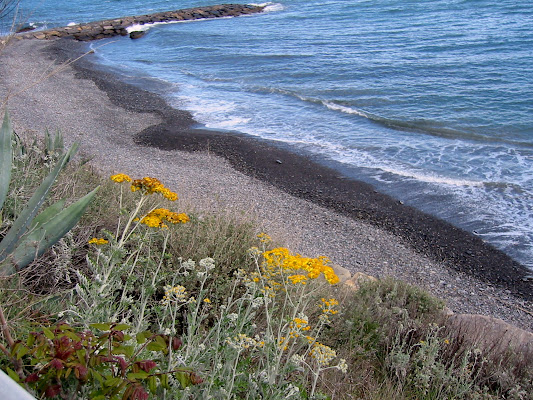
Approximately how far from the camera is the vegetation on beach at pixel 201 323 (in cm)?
168

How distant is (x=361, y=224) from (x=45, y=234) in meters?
7.35

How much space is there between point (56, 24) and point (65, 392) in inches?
1801

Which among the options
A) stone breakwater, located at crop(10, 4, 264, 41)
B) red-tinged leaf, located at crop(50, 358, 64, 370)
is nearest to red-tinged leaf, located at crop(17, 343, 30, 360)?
red-tinged leaf, located at crop(50, 358, 64, 370)

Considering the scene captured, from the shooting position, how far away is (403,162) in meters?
12.7

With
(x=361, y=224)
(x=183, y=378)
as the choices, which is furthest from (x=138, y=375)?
(x=361, y=224)

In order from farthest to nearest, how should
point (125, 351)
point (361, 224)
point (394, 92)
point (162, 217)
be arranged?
point (394, 92), point (361, 224), point (162, 217), point (125, 351)

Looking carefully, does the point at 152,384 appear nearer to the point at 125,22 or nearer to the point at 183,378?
the point at 183,378

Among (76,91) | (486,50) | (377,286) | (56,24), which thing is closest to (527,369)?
(377,286)

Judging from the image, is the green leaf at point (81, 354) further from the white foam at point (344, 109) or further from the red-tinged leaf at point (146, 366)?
the white foam at point (344, 109)

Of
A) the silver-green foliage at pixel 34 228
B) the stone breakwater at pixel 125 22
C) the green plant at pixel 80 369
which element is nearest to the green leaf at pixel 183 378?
the green plant at pixel 80 369

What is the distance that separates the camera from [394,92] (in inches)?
708

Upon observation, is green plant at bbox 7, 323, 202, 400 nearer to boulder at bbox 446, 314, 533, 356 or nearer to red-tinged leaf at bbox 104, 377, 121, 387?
red-tinged leaf at bbox 104, 377, 121, 387

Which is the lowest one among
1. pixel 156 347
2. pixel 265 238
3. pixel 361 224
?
pixel 361 224

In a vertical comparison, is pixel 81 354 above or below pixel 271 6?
below
